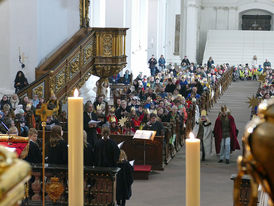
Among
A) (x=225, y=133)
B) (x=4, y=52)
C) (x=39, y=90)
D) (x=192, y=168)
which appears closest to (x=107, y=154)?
(x=225, y=133)

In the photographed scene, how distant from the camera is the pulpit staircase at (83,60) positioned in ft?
55.9

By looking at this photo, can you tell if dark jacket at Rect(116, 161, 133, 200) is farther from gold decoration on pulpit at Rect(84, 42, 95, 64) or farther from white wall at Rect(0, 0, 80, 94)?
gold decoration on pulpit at Rect(84, 42, 95, 64)

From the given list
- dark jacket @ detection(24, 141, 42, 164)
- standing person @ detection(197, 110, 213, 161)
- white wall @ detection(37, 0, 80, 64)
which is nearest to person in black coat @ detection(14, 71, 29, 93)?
white wall @ detection(37, 0, 80, 64)

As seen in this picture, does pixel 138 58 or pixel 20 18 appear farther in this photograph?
pixel 138 58

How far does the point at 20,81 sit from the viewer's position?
1698 centimetres

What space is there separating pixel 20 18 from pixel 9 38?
75 cm

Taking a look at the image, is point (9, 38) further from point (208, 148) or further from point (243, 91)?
point (243, 91)

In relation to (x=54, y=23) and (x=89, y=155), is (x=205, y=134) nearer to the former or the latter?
(x=89, y=155)

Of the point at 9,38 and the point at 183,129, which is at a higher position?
the point at 9,38

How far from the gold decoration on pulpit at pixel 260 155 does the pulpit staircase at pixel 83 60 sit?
15882 millimetres

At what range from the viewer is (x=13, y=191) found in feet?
2.47

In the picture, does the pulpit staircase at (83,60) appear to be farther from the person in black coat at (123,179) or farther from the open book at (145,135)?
the person in black coat at (123,179)

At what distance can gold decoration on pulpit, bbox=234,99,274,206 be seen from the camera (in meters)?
0.74

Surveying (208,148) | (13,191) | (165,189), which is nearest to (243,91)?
(208,148)
